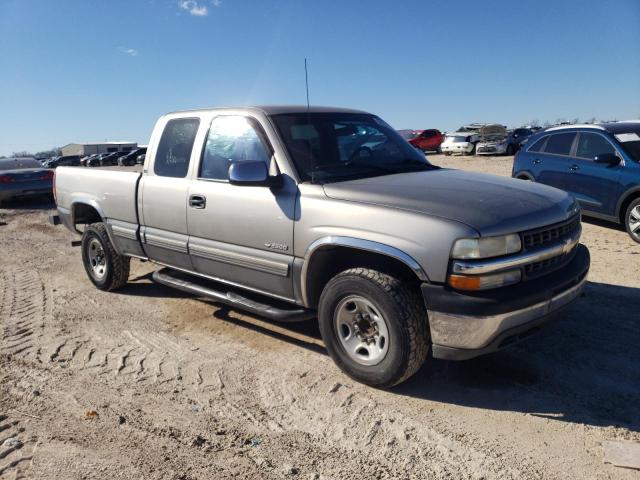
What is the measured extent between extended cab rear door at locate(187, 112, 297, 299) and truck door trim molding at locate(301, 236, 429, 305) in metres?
0.15

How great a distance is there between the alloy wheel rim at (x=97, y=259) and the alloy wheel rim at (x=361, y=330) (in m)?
3.60

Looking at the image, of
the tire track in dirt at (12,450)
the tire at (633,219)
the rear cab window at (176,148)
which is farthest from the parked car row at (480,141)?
the tire track in dirt at (12,450)

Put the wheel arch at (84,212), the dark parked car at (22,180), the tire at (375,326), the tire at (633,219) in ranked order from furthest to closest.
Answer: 1. the dark parked car at (22,180)
2. the tire at (633,219)
3. the wheel arch at (84,212)
4. the tire at (375,326)

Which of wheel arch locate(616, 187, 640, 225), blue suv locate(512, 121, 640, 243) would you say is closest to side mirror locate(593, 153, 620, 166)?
blue suv locate(512, 121, 640, 243)

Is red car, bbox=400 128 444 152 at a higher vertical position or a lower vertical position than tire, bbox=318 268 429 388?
lower

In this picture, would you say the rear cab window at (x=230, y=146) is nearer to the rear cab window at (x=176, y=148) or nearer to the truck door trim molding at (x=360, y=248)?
the rear cab window at (x=176, y=148)

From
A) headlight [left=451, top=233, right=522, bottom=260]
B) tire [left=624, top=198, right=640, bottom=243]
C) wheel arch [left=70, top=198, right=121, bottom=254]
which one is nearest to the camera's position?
headlight [left=451, top=233, right=522, bottom=260]

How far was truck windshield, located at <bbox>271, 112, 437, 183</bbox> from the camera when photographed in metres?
4.08

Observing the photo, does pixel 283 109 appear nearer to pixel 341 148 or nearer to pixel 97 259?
pixel 341 148

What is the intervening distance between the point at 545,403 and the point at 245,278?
7.84 feet

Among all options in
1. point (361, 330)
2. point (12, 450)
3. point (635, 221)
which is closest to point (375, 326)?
point (361, 330)

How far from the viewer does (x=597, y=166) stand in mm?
8109

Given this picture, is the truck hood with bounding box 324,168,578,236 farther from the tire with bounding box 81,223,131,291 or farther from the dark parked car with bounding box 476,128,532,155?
the dark parked car with bounding box 476,128,532,155

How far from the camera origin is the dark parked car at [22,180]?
13.5 meters
